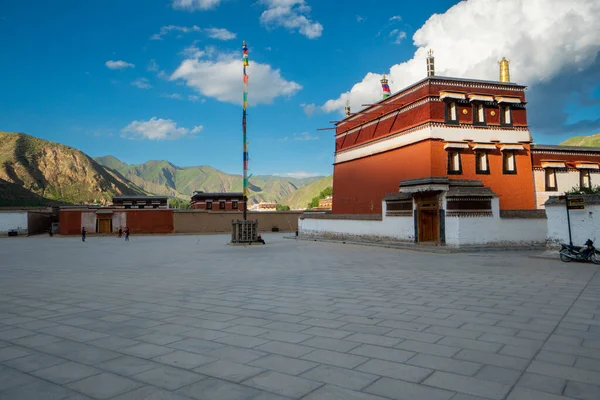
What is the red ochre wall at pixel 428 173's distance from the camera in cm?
2253

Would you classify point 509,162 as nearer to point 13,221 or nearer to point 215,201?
point 13,221

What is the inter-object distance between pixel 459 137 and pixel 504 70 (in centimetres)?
735

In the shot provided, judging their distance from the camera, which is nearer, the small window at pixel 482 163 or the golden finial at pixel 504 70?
the small window at pixel 482 163

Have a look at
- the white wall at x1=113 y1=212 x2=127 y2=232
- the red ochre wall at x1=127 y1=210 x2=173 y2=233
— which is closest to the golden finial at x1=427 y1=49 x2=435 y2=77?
the red ochre wall at x1=127 y1=210 x2=173 y2=233

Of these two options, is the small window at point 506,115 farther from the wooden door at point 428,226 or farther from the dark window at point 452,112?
the wooden door at point 428,226

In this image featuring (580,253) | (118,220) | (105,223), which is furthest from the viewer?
(118,220)

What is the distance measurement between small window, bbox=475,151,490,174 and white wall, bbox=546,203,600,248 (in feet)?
30.6

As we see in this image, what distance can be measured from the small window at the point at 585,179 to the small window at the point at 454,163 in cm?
1007

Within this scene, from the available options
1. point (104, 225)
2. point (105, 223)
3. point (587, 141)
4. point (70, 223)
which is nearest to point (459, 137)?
point (105, 223)

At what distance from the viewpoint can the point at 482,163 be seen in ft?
77.5

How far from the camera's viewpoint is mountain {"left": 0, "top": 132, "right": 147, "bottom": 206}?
94812 millimetres

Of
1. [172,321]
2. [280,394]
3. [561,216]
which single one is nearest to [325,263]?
[172,321]

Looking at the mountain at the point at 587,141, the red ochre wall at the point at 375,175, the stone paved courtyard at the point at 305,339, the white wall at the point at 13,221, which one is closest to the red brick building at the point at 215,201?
the white wall at the point at 13,221

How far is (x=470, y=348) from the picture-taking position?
14.3 ft
